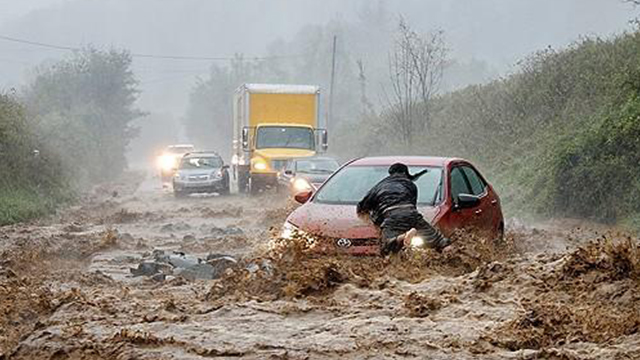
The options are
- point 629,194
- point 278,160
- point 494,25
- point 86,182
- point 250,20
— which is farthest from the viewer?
point 250,20

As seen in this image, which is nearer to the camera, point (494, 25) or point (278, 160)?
point (278, 160)

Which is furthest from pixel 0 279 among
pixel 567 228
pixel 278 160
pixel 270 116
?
pixel 270 116

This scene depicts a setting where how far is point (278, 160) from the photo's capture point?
29.8 m

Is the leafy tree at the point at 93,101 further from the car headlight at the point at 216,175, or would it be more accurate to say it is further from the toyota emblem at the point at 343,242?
the toyota emblem at the point at 343,242

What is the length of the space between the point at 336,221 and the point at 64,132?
134 feet

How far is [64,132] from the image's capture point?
159ft

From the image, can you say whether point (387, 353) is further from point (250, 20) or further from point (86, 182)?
point (250, 20)

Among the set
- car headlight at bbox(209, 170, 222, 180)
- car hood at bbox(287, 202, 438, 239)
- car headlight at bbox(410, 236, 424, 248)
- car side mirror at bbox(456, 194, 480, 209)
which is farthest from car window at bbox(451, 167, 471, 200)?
car headlight at bbox(209, 170, 222, 180)

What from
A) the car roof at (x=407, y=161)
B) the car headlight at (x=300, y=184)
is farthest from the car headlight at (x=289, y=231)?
the car headlight at (x=300, y=184)

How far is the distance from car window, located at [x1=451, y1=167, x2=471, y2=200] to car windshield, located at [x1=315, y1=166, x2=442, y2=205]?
186 millimetres

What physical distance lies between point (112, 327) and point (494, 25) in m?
128

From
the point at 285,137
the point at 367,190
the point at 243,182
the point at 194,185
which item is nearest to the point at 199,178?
the point at 194,185

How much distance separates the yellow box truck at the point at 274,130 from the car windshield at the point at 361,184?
18.1 metres

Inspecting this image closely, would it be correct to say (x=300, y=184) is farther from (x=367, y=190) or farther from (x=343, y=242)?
(x=343, y=242)
